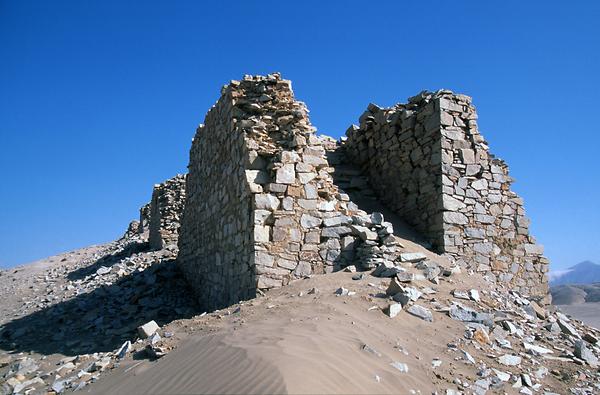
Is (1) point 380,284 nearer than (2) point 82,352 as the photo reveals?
Yes

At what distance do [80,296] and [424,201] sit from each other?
31.6 ft

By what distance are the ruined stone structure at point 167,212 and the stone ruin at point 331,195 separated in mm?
5645

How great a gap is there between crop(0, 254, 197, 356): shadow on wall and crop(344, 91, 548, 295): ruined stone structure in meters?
5.63

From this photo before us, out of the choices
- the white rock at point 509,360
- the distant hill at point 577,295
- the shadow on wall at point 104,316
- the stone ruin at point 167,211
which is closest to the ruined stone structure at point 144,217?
the stone ruin at point 167,211

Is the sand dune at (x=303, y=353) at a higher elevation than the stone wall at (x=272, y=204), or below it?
Answer: below

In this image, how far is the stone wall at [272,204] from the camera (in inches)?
279

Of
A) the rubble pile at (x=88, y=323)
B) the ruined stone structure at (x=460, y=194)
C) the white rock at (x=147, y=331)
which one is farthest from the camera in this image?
the ruined stone structure at (x=460, y=194)

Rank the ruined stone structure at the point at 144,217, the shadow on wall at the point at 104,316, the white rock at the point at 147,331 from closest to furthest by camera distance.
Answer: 1. the white rock at the point at 147,331
2. the shadow on wall at the point at 104,316
3. the ruined stone structure at the point at 144,217

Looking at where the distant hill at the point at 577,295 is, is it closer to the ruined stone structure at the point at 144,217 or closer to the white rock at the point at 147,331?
the ruined stone structure at the point at 144,217

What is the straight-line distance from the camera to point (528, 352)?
529 cm

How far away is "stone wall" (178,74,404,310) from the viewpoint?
7.08 m

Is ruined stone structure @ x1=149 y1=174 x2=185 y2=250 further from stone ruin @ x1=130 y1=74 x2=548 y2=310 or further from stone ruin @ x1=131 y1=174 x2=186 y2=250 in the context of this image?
stone ruin @ x1=130 y1=74 x2=548 y2=310

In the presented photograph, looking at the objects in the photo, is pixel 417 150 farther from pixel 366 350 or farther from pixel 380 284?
pixel 366 350

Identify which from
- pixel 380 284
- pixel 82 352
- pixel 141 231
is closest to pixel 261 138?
pixel 380 284
